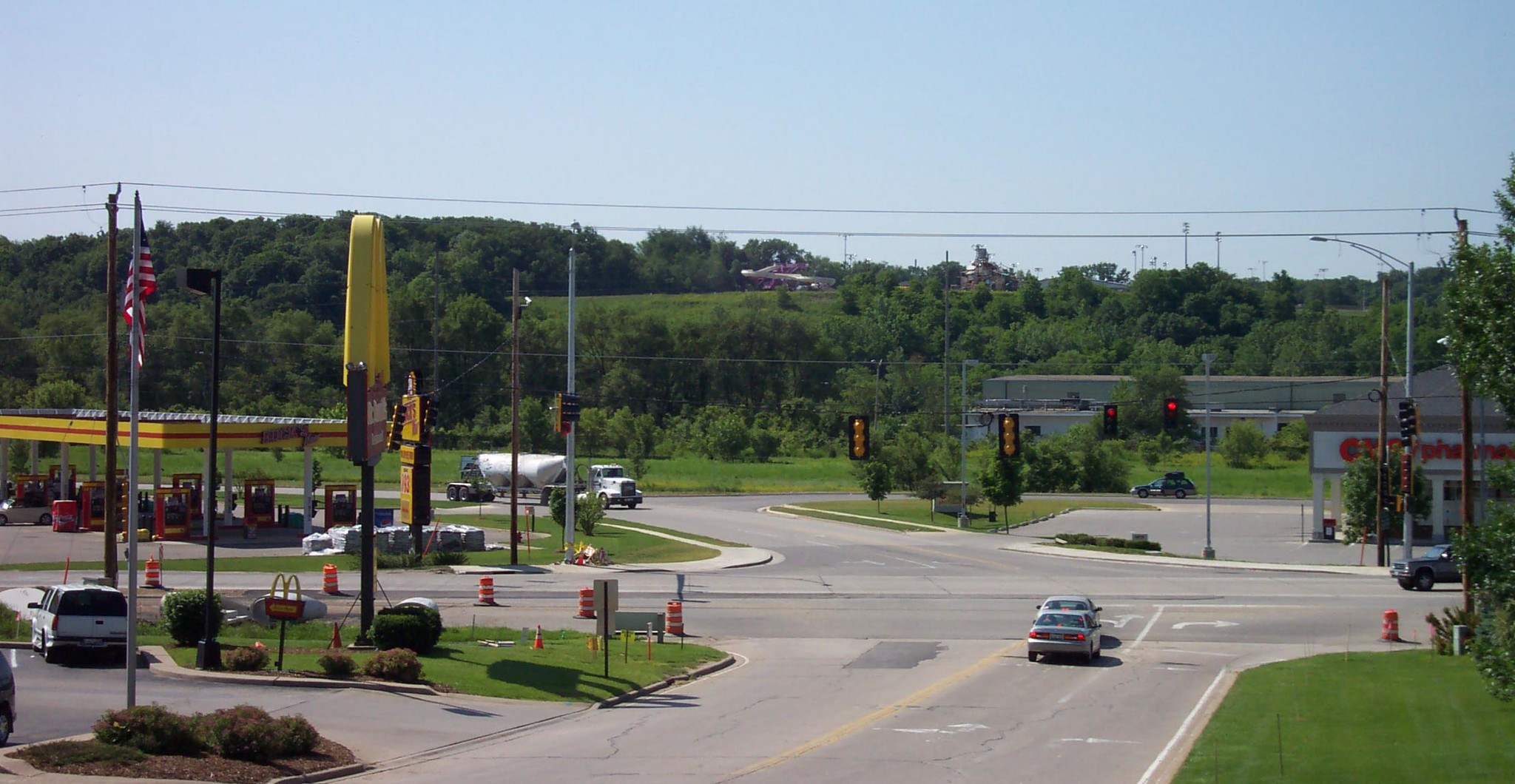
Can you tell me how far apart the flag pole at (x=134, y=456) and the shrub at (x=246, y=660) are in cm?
373

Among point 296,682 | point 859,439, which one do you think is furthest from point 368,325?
point 859,439

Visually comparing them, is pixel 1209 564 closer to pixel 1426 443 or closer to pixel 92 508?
pixel 1426 443

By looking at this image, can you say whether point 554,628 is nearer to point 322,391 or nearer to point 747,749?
point 747,749

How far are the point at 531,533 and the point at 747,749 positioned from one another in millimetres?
40914

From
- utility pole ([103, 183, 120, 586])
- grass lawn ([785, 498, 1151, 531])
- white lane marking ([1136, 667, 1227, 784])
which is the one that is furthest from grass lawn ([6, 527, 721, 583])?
white lane marking ([1136, 667, 1227, 784])

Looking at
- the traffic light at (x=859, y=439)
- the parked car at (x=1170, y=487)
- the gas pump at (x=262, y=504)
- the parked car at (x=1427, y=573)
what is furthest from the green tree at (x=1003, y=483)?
the gas pump at (x=262, y=504)

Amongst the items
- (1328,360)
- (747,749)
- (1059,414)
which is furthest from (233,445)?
(1328,360)

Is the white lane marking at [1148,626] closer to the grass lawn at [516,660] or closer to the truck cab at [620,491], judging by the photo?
the grass lawn at [516,660]

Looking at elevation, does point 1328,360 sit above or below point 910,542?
above

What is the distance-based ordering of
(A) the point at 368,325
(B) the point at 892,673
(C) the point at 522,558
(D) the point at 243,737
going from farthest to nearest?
(C) the point at 522,558 → (B) the point at 892,673 → (A) the point at 368,325 → (D) the point at 243,737

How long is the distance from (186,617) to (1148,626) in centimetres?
2307

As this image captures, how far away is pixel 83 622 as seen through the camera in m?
24.0

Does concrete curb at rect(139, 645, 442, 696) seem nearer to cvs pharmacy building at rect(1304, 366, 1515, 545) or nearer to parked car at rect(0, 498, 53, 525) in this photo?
parked car at rect(0, 498, 53, 525)

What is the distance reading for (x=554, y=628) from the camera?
3200 centimetres
